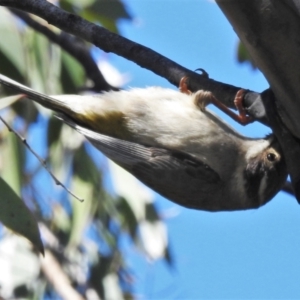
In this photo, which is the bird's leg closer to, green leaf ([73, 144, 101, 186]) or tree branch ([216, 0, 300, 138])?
tree branch ([216, 0, 300, 138])

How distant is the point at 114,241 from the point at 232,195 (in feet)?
6.09

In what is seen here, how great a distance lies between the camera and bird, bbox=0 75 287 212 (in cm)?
292

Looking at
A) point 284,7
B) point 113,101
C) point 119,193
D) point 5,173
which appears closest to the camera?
point 284,7

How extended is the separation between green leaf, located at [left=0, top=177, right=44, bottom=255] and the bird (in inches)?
17.0

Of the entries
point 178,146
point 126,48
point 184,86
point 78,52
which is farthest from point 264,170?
point 78,52

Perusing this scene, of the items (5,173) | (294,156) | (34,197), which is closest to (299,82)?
(294,156)

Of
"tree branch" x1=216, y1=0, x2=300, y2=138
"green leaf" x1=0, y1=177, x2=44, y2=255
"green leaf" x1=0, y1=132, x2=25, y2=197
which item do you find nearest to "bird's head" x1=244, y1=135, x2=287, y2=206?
"green leaf" x1=0, y1=177, x2=44, y2=255

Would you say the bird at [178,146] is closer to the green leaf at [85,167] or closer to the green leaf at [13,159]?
the green leaf at [13,159]

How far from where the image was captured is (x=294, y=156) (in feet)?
6.91

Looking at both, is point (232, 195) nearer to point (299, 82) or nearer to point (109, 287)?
A: point (299, 82)

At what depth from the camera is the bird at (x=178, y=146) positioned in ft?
9.59

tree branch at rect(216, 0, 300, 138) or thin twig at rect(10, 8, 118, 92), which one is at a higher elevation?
thin twig at rect(10, 8, 118, 92)

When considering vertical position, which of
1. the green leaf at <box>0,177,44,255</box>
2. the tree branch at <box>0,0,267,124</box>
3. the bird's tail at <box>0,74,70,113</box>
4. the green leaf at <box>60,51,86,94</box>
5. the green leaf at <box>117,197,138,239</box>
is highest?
the green leaf at <box>60,51,86,94</box>

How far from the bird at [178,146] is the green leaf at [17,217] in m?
0.43
